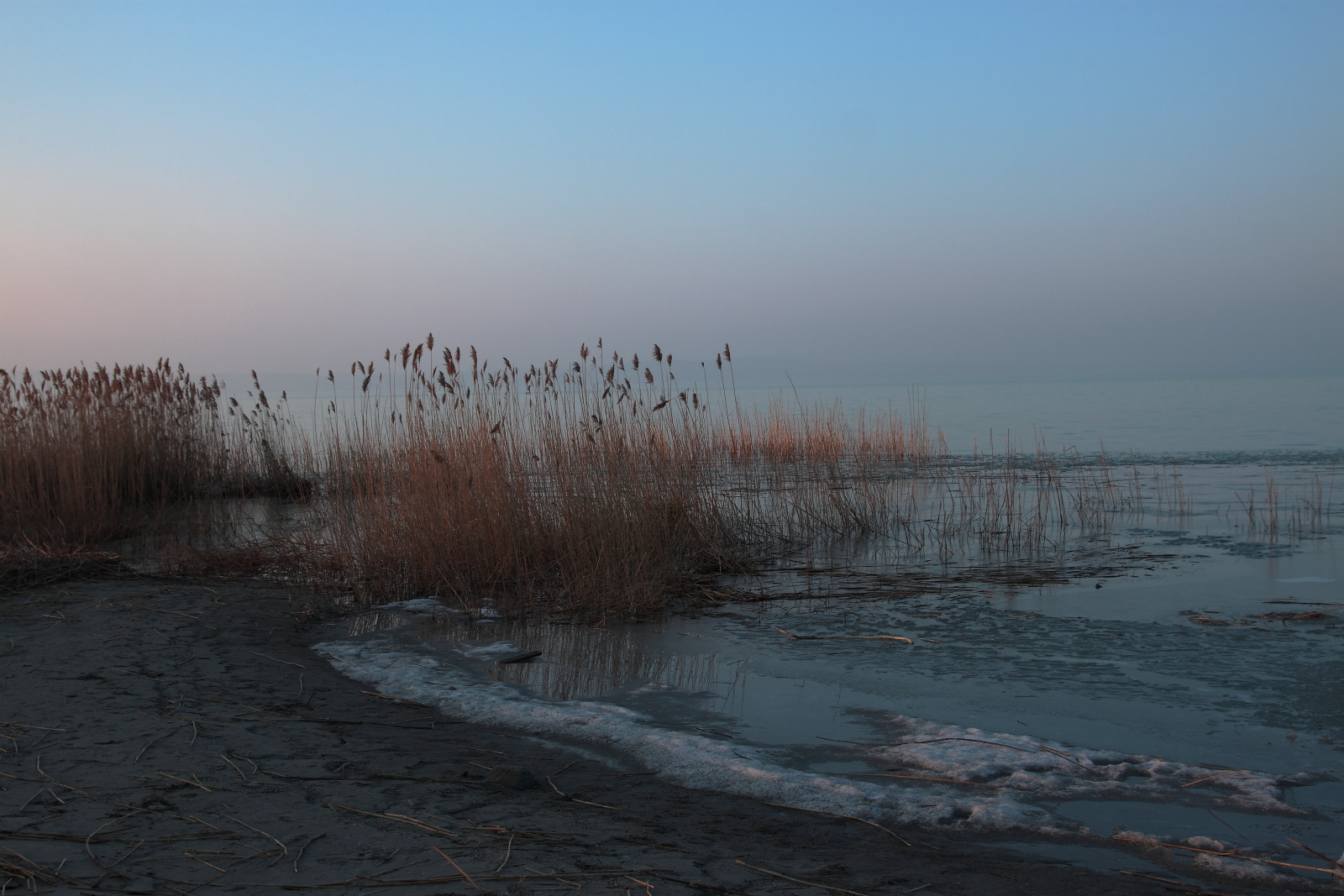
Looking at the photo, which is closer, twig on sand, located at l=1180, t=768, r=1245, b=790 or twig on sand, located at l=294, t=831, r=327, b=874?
twig on sand, located at l=294, t=831, r=327, b=874

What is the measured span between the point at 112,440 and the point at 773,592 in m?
7.37

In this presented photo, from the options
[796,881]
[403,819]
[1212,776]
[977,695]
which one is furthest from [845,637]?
[403,819]

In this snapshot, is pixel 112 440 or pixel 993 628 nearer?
pixel 993 628

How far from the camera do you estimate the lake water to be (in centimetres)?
238

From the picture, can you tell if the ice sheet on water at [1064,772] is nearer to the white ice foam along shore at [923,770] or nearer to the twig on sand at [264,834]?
the white ice foam along shore at [923,770]

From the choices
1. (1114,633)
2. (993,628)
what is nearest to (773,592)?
(993,628)

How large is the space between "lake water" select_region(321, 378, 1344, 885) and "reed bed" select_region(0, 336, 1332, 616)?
488 millimetres

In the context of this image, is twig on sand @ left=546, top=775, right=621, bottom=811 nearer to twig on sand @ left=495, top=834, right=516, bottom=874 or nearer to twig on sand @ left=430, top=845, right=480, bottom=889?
twig on sand @ left=495, top=834, right=516, bottom=874

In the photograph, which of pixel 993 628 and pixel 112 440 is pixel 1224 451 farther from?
pixel 112 440

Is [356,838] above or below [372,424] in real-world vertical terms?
below

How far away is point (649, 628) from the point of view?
4.77 meters

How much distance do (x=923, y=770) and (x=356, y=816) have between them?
168 centimetres

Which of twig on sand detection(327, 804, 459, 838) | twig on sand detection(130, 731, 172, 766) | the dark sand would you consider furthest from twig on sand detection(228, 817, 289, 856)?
twig on sand detection(130, 731, 172, 766)

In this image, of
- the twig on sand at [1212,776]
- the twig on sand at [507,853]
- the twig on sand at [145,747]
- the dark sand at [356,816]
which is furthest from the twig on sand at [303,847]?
the twig on sand at [1212,776]
